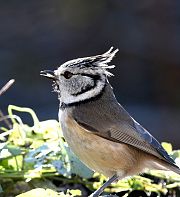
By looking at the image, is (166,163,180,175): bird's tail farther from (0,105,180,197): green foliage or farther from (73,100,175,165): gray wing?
(0,105,180,197): green foliage

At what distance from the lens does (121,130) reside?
336 cm

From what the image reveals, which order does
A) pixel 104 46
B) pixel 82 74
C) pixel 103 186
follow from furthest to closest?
pixel 104 46
pixel 82 74
pixel 103 186

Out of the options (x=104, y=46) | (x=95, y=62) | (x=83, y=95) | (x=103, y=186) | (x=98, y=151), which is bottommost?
(x=103, y=186)

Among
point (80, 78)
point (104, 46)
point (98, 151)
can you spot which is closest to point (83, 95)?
point (80, 78)

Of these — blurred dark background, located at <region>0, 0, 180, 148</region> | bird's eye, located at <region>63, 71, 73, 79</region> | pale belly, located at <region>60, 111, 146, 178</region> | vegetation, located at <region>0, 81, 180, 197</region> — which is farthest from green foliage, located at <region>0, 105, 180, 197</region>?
blurred dark background, located at <region>0, 0, 180, 148</region>

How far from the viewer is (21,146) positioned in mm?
3676

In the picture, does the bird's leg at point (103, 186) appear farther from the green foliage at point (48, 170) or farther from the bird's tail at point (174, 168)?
the bird's tail at point (174, 168)

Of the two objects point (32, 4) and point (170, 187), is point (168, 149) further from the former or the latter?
point (32, 4)

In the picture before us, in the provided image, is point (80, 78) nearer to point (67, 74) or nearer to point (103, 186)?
point (67, 74)

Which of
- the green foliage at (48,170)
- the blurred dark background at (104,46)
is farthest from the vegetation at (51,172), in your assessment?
the blurred dark background at (104,46)

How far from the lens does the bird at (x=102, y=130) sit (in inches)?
131

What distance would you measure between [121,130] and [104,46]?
17.0 feet

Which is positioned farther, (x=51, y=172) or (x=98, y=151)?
(x=51, y=172)

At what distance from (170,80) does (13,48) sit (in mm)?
1678
